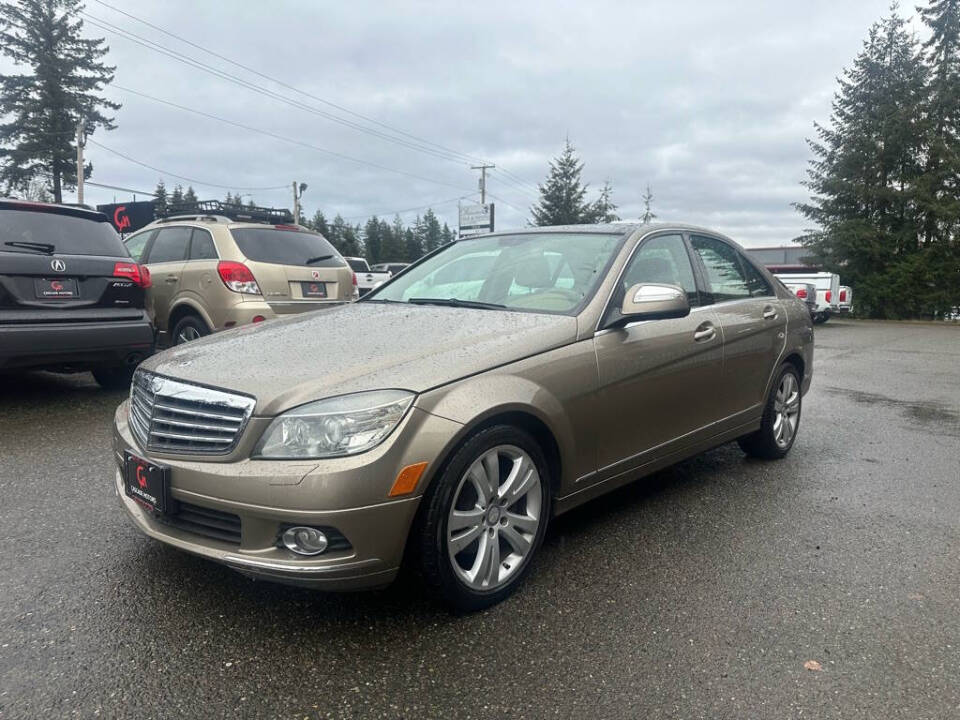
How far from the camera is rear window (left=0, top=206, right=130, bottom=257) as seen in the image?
17.8ft

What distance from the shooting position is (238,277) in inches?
268

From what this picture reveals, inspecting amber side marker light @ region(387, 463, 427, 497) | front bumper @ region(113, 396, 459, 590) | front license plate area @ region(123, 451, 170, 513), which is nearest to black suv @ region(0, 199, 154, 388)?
front license plate area @ region(123, 451, 170, 513)

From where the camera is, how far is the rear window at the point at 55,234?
5.43 m

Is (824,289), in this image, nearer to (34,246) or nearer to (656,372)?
(656,372)

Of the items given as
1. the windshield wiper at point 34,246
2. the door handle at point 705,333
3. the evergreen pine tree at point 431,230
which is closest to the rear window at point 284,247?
the windshield wiper at point 34,246

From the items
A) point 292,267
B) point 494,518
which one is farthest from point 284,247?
point 494,518

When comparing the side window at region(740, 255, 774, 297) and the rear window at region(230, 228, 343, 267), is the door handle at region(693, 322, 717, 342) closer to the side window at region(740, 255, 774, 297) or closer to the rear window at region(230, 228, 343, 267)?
the side window at region(740, 255, 774, 297)

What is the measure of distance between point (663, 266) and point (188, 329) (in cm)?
522

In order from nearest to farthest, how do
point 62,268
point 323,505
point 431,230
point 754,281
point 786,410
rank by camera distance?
point 323,505, point 754,281, point 786,410, point 62,268, point 431,230

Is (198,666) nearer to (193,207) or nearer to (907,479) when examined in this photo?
(907,479)

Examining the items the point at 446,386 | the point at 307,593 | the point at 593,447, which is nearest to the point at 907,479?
the point at 593,447

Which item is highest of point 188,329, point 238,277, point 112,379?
point 238,277

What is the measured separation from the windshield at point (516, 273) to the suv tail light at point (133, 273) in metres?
2.91

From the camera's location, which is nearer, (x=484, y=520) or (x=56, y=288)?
(x=484, y=520)
